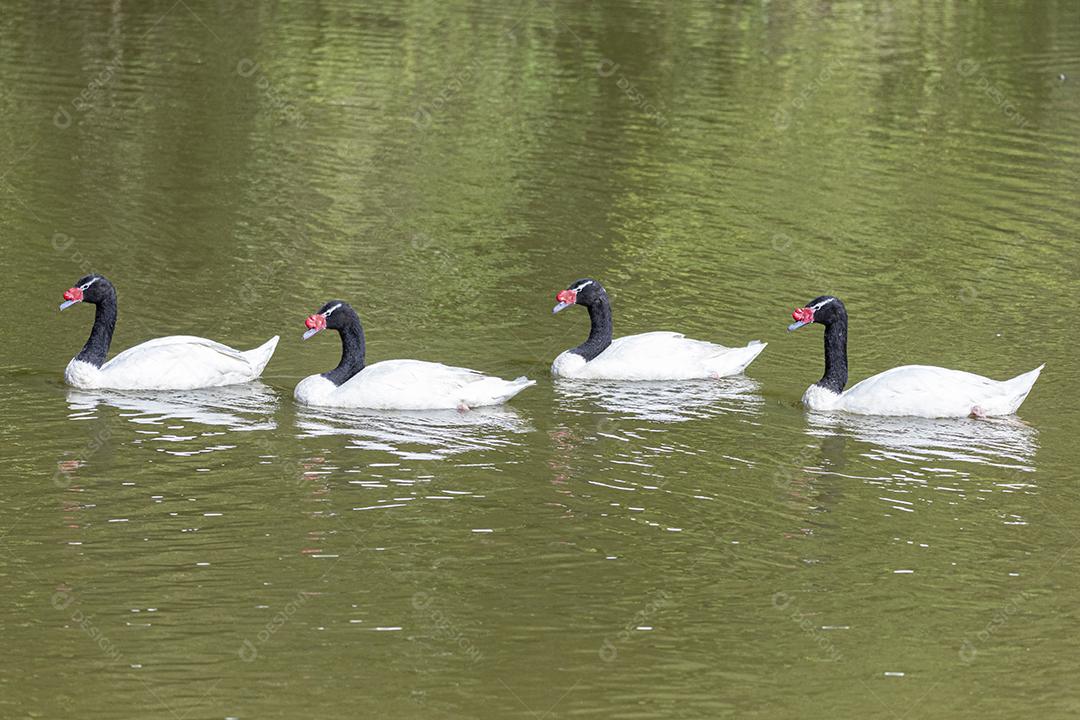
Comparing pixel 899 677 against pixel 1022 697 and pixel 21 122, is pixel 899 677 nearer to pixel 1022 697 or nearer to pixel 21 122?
pixel 1022 697

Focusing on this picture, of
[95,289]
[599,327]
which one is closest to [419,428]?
[599,327]

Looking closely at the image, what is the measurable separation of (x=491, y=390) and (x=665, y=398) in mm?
1796

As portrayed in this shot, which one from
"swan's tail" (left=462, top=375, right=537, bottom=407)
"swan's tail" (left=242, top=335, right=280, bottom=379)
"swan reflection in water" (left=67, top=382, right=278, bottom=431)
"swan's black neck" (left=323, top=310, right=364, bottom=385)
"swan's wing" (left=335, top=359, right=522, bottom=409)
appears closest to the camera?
"swan reflection in water" (left=67, top=382, right=278, bottom=431)

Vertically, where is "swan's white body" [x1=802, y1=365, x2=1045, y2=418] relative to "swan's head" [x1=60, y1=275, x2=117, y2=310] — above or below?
below

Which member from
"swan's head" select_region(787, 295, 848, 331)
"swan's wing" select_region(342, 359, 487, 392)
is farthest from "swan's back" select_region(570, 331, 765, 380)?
"swan's wing" select_region(342, 359, 487, 392)

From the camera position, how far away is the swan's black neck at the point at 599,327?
17.9 meters

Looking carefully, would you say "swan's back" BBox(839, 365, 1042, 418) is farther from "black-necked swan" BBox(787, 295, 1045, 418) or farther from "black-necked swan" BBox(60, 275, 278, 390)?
"black-necked swan" BBox(60, 275, 278, 390)

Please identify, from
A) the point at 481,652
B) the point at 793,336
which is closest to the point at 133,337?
the point at 793,336

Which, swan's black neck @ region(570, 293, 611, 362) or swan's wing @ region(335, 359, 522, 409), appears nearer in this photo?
swan's wing @ region(335, 359, 522, 409)

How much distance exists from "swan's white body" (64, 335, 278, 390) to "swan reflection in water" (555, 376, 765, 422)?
3.05m

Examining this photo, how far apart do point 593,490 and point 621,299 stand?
21.8 ft

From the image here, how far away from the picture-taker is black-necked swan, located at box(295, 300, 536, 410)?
16016 millimetres

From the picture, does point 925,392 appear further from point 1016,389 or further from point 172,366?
point 172,366

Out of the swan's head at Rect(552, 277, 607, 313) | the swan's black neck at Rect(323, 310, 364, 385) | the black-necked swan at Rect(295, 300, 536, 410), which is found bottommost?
the black-necked swan at Rect(295, 300, 536, 410)
